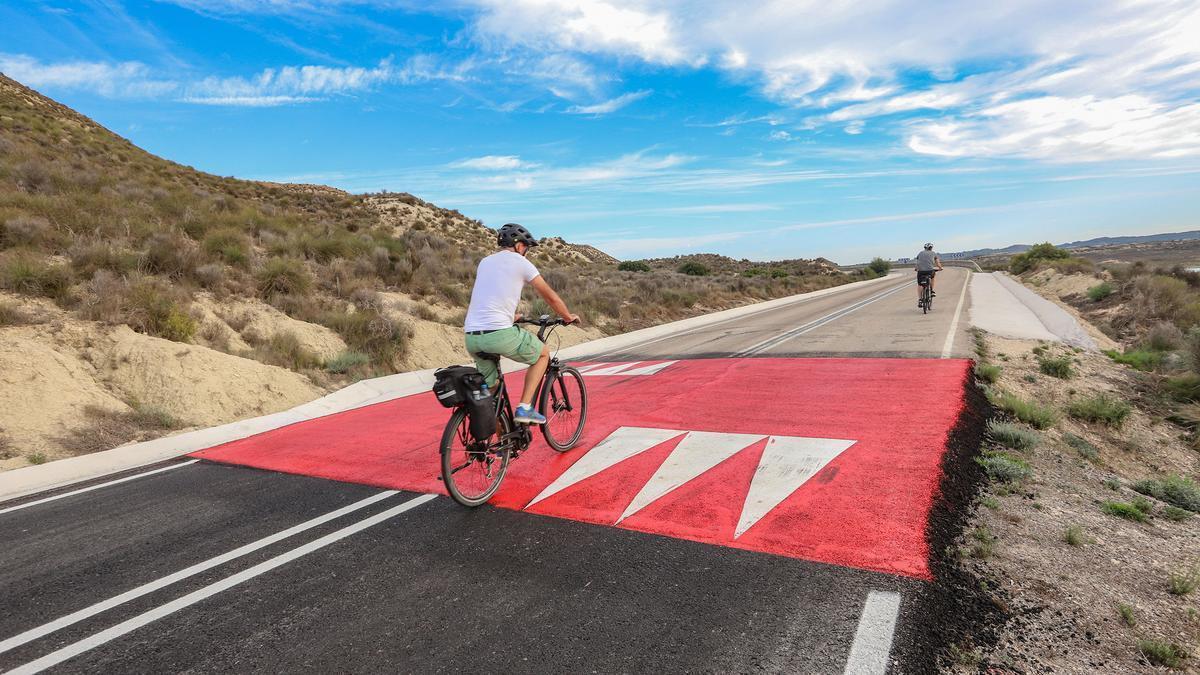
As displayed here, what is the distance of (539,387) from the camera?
17.5 ft

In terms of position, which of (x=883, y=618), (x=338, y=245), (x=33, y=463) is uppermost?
(x=338, y=245)

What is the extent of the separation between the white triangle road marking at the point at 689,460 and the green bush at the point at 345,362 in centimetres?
808

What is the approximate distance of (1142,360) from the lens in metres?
11.3

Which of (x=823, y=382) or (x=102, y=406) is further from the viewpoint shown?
(x=823, y=382)

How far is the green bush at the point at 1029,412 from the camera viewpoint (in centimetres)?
628

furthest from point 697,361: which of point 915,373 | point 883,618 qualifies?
point 883,618

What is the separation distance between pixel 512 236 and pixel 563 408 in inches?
78.3

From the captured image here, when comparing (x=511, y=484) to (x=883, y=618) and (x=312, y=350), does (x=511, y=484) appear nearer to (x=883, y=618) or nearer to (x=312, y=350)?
(x=883, y=618)

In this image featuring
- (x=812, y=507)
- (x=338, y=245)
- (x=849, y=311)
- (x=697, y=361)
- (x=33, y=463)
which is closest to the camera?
(x=812, y=507)

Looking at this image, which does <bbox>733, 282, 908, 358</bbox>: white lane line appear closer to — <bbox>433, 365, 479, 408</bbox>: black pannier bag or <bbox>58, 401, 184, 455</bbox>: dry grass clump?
<bbox>433, 365, 479, 408</bbox>: black pannier bag

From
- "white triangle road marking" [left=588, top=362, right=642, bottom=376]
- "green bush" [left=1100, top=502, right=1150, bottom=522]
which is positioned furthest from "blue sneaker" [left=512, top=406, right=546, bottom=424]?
"white triangle road marking" [left=588, top=362, right=642, bottom=376]

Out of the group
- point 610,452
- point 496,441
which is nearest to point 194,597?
point 496,441

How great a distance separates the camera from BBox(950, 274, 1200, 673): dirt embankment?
2590 mm

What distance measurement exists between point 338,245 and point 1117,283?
104 feet
